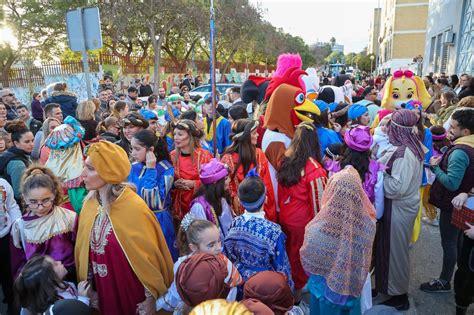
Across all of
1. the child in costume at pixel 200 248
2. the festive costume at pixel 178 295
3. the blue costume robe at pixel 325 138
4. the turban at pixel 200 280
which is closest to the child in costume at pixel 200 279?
the turban at pixel 200 280

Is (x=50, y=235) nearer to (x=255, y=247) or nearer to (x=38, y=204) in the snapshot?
(x=38, y=204)

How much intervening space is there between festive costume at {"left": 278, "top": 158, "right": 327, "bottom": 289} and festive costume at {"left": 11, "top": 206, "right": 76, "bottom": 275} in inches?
74.3

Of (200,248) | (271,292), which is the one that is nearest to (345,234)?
(271,292)

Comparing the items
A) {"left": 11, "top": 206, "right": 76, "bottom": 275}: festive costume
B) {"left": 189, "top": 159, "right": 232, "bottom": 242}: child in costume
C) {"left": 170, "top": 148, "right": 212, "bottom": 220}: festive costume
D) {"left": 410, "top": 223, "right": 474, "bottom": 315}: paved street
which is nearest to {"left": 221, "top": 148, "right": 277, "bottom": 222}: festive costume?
{"left": 170, "top": 148, "right": 212, "bottom": 220}: festive costume

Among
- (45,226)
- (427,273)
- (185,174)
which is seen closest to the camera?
(45,226)

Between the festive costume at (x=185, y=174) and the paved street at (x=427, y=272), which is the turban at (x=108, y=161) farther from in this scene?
the paved street at (x=427, y=272)

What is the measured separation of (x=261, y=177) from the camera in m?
3.75

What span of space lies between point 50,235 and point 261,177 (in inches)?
79.8

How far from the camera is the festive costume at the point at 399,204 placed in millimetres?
3162

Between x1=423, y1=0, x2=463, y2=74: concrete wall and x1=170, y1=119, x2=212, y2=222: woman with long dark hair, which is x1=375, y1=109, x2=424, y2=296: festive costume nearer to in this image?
x1=170, y1=119, x2=212, y2=222: woman with long dark hair

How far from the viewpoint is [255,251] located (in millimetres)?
2615

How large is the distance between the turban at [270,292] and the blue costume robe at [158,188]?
1734mm

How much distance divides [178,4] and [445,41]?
45.7 ft

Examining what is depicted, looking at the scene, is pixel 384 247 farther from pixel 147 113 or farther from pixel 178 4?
pixel 178 4
